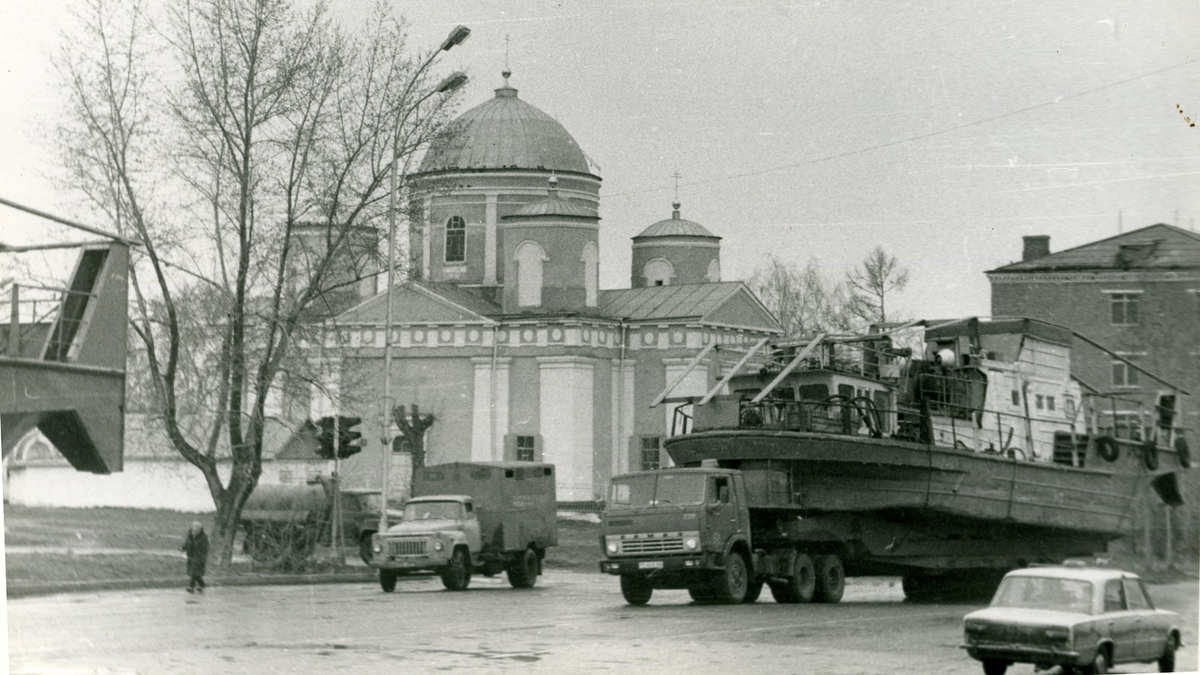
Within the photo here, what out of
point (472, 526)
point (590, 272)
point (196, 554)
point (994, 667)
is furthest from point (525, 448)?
point (994, 667)

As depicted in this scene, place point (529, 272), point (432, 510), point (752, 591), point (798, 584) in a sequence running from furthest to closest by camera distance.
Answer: point (529, 272) → point (432, 510) → point (752, 591) → point (798, 584)

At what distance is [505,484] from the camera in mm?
21172

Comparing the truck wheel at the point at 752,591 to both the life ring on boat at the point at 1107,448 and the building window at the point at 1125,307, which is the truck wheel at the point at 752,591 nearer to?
the life ring on boat at the point at 1107,448

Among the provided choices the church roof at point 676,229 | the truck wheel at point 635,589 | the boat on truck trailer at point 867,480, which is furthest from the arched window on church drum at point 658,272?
the truck wheel at point 635,589

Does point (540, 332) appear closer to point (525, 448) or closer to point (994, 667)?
point (525, 448)

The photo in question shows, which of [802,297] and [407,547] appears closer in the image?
[802,297]

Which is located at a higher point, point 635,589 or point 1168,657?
point 635,589

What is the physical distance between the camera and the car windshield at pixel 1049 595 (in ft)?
40.1

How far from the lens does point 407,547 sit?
2111cm

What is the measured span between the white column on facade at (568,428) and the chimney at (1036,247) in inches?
242

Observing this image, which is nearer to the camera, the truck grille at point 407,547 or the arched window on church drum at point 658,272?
the arched window on church drum at point 658,272

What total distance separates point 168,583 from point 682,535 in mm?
6113

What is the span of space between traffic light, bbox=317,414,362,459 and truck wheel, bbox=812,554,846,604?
5627 millimetres

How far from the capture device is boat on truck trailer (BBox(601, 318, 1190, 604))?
57.6 ft
